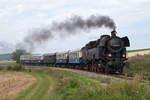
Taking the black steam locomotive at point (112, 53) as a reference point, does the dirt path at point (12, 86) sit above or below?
below

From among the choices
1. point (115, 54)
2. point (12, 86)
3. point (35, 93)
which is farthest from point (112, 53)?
point (12, 86)

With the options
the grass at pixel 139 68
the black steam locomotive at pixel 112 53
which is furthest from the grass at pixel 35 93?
the grass at pixel 139 68

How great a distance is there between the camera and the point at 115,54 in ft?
81.7

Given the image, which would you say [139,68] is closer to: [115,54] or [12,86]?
[115,54]

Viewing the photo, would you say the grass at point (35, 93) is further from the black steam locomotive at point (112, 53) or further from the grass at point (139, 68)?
the grass at point (139, 68)

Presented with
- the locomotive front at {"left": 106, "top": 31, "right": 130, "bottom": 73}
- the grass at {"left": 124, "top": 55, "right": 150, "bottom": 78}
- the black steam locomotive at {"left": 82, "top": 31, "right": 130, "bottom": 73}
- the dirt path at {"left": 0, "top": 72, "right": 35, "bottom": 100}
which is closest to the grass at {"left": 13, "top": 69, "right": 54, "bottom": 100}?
the dirt path at {"left": 0, "top": 72, "right": 35, "bottom": 100}

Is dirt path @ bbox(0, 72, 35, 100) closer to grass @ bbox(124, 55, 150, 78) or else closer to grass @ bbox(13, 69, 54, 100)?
grass @ bbox(13, 69, 54, 100)

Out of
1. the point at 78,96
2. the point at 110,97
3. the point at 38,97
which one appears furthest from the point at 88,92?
the point at 38,97

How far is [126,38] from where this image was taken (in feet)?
83.9

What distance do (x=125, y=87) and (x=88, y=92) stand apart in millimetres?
1785

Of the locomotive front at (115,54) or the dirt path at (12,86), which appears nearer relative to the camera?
the dirt path at (12,86)

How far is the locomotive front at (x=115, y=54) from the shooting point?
24.5m

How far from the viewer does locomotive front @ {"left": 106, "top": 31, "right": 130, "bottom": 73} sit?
24.5m

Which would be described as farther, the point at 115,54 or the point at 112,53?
the point at 115,54
